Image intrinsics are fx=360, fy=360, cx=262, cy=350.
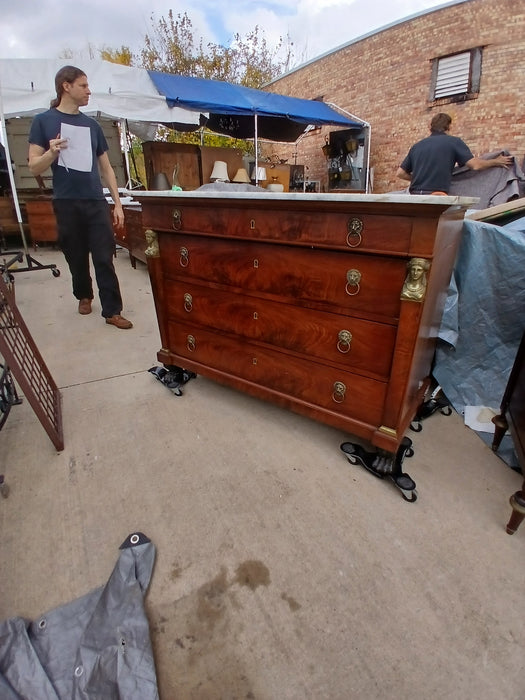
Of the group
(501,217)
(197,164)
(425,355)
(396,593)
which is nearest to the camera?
(396,593)

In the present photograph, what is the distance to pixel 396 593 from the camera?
1.07 meters

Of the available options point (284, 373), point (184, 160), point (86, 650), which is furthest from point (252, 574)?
point (184, 160)

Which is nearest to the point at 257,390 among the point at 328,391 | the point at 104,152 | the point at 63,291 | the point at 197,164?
the point at 328,391

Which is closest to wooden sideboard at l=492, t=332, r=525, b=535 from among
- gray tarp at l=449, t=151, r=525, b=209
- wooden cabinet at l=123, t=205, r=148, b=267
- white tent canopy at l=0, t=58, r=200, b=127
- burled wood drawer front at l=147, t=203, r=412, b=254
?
burled wood drawer front at l=147, t=203, r=412, b=254

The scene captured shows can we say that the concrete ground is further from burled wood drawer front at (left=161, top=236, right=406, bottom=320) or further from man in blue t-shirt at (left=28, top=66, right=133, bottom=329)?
man in blue t-shirt at (left=28, top=66, right=133, bottom=329)

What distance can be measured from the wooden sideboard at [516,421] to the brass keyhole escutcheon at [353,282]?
0.71 meters

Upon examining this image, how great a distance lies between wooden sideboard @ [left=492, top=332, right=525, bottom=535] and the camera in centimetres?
119

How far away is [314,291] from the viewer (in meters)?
1.41

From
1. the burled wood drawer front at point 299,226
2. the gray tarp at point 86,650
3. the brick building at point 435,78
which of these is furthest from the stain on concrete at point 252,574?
the brick building at point 435,78

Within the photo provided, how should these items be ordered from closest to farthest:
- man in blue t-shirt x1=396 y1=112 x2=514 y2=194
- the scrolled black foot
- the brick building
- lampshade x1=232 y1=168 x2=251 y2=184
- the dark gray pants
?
the scrolled black foot < the dark gray pants < man in blue t-shirt x1=396 y1=112 x2=514 y2=194 < lampshade x1=232 y1=168 x2=251 y2=184 < the brick building

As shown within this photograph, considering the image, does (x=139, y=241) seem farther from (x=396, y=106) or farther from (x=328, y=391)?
(x=396, y=106)

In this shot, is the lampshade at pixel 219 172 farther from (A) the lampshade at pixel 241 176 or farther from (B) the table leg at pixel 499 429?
(B) the table leg at pixel 499 429

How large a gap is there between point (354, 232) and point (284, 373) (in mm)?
689

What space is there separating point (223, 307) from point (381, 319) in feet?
2.52
